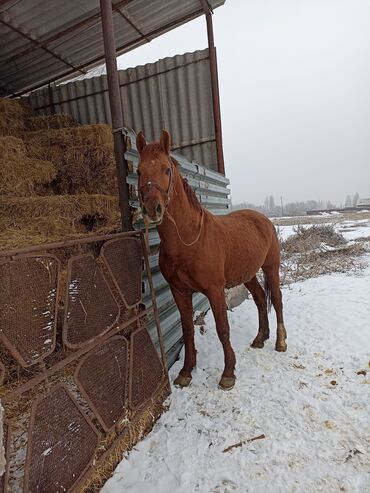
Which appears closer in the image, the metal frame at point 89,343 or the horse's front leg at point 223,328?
the metal frame at point 89,343

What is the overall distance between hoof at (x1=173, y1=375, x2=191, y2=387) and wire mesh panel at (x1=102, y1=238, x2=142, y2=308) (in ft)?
3.22

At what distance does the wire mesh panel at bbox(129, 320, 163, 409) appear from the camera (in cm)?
236

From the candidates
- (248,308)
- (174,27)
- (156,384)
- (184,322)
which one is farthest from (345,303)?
(174,27)

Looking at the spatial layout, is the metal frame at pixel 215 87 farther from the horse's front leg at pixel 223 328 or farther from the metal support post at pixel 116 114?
the horse's front leg at pixel 223 328

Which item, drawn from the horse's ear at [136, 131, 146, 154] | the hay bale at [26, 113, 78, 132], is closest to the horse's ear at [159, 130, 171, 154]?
the horse's ear at [136, 131, 146, 154]

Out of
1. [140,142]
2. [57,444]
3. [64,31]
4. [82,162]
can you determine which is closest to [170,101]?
[64,31]

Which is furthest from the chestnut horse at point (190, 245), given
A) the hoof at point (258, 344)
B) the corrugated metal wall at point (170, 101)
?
the corrugated metal wall at point (170, 101)

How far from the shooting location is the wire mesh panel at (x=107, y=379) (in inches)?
76.4

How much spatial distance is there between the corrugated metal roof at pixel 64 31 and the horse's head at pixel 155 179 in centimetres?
331

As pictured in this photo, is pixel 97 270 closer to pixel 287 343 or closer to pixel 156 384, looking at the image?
pixel 156 384

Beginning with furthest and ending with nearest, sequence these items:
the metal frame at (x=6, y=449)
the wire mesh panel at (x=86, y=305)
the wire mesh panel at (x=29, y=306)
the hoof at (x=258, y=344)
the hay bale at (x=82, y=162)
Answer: the hay bale at (x=82, y=162)
the hoof at (x=258, y=344)
the wire mesh panel at (x=86, y=305)
the wire mesh panel at (x=29, y=306)
the metal frame at (x=6, y=449)

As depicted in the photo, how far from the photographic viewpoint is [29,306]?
158cm

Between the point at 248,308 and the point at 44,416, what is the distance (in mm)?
3835

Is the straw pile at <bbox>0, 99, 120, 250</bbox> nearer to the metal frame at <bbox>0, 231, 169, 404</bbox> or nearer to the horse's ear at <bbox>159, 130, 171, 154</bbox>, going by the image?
the metal frame at <bbox>0, 231, 169, 404</bbox>
